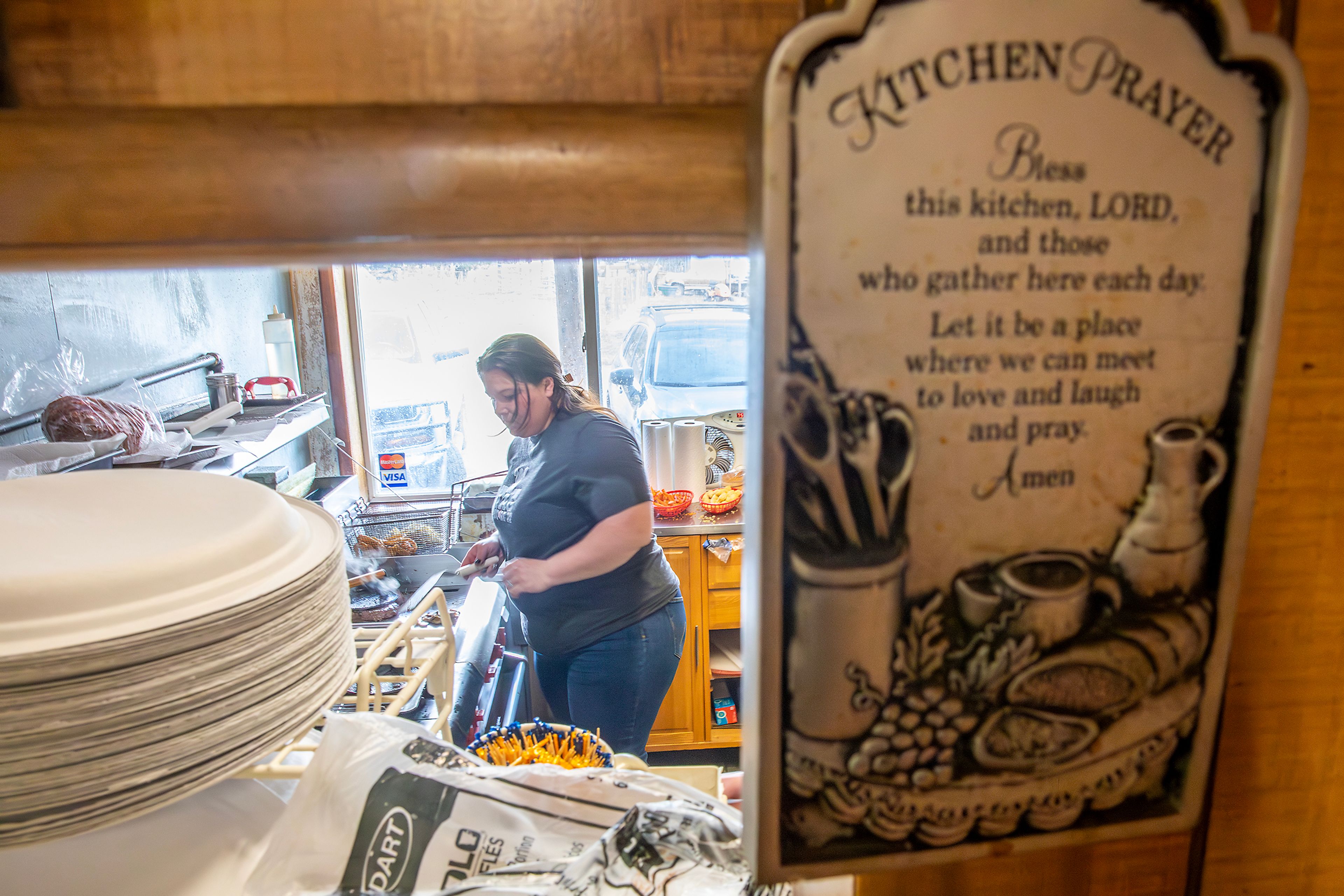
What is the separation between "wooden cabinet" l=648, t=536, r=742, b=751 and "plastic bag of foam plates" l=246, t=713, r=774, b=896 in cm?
231

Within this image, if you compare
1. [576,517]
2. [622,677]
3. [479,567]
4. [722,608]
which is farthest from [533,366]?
[722,608]

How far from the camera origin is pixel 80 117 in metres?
0.27

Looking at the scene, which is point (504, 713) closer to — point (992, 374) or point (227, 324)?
point (227, 324)

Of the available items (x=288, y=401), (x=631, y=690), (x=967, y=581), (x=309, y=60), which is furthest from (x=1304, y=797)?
(x=288, y=401)

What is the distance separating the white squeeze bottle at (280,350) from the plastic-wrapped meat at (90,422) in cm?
128

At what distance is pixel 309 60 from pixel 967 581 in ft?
1.00

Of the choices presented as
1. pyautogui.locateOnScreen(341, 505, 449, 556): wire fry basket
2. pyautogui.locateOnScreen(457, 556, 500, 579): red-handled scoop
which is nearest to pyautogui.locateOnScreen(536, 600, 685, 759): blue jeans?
pyautogui.locateOnScreen(457, 556, 500, 579): red-handled scoop

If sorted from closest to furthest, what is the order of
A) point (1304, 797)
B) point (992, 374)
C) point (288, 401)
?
point (992, 374) < point (1304, 797) < point (288, 401)

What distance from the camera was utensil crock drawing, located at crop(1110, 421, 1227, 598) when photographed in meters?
0.28

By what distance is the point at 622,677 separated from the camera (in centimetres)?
215

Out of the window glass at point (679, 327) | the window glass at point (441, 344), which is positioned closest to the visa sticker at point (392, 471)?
the window glass at point (441, 344)

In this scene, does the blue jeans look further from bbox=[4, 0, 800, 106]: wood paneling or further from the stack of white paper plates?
bbox=[4, 0, 800, 106]: wood paneling

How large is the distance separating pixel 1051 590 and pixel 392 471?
3.69 metres

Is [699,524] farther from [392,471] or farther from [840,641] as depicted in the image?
[840,641]
